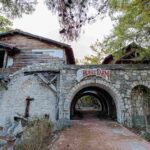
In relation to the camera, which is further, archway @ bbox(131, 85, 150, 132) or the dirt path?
archway @ bbox(131, 85, 150, 132)

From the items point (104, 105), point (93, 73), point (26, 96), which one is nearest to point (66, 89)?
point (93, 73)

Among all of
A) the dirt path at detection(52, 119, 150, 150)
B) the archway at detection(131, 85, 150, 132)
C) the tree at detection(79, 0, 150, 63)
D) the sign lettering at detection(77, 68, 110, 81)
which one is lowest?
the dirt path at detection(52, 119, 150, 150)

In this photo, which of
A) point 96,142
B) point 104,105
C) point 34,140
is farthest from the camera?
point 104,105

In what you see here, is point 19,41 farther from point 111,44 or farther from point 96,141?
point 96,141

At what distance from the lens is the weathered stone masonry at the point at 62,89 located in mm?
11953

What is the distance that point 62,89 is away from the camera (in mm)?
12164

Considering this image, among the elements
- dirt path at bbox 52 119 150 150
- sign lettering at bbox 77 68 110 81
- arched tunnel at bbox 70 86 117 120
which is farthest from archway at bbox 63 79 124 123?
dirt path at bbox 52 119 150 150

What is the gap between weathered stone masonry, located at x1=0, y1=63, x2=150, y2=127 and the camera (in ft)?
39.2

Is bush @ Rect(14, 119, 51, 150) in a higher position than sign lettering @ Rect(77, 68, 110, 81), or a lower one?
lower

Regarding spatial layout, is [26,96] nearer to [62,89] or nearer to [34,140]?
[62,89]

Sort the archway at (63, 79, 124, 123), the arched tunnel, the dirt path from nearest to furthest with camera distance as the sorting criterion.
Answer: the dirt path < the archway at (63, 79, 124, 123) < the arched tunnel

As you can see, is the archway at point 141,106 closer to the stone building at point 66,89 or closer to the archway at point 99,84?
the stone building at point 66,89

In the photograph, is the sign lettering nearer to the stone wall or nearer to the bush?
the stone wall

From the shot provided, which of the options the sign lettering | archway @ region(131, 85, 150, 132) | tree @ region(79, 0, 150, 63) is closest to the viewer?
tree @ region(79, 0, 150, 63)
